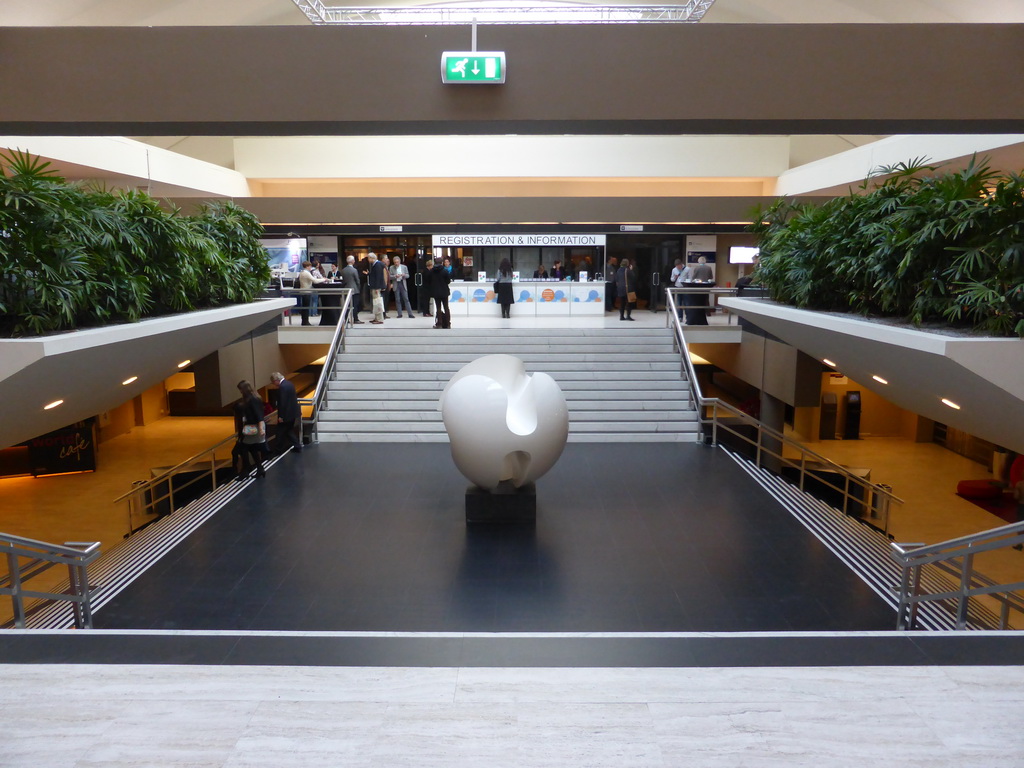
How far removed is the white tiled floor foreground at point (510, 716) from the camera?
350 cm

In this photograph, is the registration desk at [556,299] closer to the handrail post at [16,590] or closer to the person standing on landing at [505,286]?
the person standing on landing at [505,286]

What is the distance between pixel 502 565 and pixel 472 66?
503 cm

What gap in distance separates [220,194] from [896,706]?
23070 mm

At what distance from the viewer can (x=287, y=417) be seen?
41.4 feet

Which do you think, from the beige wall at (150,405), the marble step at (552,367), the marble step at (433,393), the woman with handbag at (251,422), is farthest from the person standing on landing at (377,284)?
the woman with handbag at (251,422)

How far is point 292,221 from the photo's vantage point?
2327 cm

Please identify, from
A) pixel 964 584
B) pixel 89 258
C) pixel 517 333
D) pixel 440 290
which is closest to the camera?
pixel 964 584

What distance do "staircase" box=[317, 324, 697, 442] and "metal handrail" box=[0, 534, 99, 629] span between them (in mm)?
7386

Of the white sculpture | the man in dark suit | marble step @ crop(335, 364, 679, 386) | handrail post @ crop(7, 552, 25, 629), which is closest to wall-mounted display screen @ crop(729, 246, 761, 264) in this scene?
marble step @ crop(335, 364, 679, 386)

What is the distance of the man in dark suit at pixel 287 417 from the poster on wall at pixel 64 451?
24.4 ft

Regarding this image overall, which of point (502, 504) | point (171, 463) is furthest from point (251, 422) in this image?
point (171, 463)

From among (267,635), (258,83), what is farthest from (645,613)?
(258,83)

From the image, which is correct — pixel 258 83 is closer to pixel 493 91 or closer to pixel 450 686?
pixel 493 91

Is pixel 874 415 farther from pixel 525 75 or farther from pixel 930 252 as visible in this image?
pixel 525 75
